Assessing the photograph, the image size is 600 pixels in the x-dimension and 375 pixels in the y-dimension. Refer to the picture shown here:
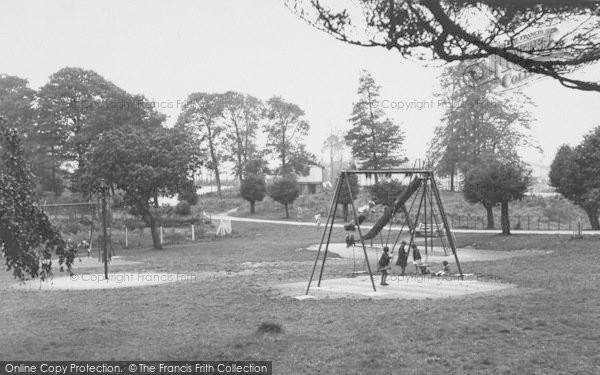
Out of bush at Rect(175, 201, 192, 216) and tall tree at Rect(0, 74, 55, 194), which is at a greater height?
tall tree at Rect(0, 74, 55, 194)

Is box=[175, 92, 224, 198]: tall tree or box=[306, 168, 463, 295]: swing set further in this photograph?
box=[175, 92, 224, 198]: tall tree

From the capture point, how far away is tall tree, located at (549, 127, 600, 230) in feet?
121

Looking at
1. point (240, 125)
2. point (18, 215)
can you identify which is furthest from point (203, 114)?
point (18, 215)

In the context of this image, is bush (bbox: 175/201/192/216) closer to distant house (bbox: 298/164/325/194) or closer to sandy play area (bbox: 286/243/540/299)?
distant house (bbox: 298/164/325/194)

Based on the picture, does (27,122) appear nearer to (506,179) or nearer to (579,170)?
(506,179)

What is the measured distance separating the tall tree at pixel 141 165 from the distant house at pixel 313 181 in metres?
42.5

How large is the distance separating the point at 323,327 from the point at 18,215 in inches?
249

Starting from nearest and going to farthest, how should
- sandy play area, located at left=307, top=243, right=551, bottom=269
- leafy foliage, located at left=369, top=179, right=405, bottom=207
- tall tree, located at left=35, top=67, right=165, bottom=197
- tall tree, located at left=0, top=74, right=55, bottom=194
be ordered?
sandy play area, located at left=307, top=243, right=551, bottom=269, leafy foliage, located at left=369, top=179, right=405, bottom=207, tall tree, located at left=35, top=67, right=165, bottom=197, tall tree, located at left=0, top=74, right=55, bottom=194

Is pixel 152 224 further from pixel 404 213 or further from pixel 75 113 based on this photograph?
pixel 75 113

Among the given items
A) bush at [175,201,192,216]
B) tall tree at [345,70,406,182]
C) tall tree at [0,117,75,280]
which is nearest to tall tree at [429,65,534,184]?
tall tree at [345,70,406,182]

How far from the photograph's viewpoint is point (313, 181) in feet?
285

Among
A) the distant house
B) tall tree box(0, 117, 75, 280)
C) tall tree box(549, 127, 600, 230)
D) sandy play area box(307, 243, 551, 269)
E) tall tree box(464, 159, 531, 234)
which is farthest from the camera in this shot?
the distant house

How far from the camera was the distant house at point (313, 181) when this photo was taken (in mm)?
85625

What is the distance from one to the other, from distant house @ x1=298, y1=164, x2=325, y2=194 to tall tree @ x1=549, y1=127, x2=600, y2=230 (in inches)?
1870
